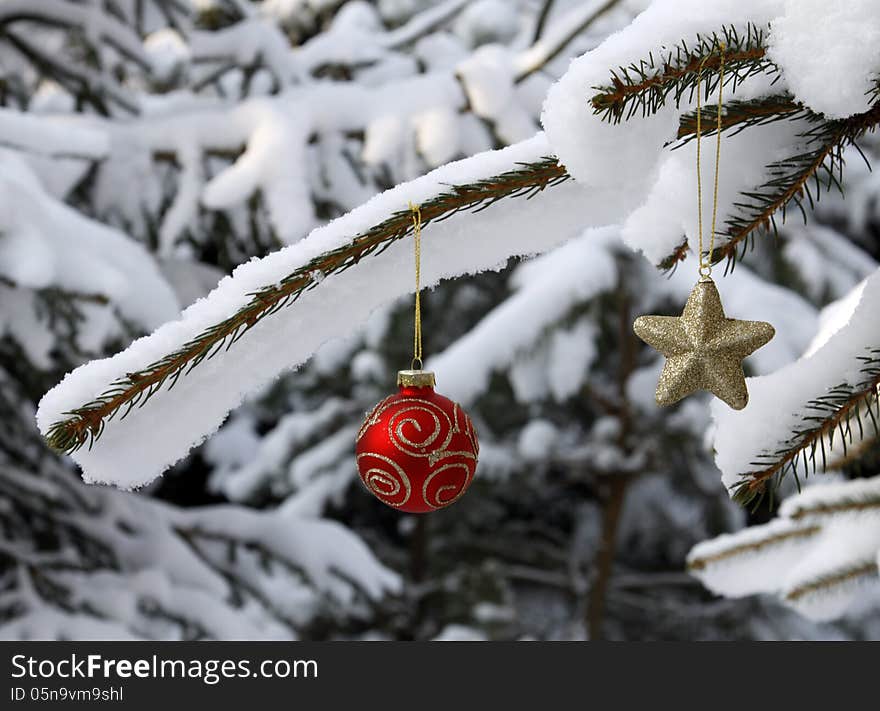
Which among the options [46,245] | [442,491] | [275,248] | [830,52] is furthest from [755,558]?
[275,248]

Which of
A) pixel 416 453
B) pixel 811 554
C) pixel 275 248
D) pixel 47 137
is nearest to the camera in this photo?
pixel 416 453

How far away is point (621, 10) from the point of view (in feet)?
10.8

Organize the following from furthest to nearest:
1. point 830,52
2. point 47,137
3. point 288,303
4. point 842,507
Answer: point 47,137, point 842,507, point 288,303, point 830,52

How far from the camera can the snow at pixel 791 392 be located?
0.66 metres

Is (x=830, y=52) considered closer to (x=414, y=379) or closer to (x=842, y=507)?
(x=414, y=379)

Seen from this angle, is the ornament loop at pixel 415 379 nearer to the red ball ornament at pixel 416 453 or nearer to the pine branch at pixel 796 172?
the red ball ornament at pixel 416 453

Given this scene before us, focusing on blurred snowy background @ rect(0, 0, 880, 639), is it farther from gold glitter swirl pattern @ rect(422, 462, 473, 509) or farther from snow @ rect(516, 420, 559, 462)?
gold glitter swirl pattern @ rect(422, 462, 473, 509)

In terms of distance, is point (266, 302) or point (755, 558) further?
point (755, 558)

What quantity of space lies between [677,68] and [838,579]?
0.87 m

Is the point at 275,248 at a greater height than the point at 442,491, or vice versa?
the point at 275,248

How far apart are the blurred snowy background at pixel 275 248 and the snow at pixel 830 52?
123 centimetres

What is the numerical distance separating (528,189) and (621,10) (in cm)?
291

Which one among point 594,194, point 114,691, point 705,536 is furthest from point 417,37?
point 705,536

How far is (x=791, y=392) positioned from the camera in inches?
26.4
